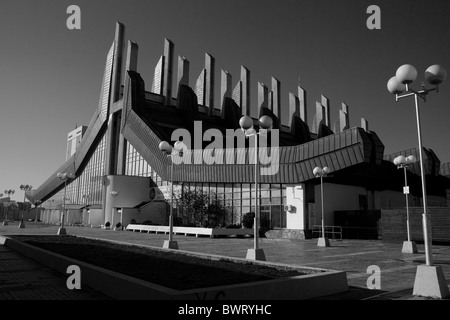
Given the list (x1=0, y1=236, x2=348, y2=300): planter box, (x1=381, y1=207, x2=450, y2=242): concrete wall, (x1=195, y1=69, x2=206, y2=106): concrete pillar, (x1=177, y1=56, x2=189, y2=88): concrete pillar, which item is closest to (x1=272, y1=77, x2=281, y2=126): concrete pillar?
(x1=195, y1=69, x2=206, y2=106): concrete pillar

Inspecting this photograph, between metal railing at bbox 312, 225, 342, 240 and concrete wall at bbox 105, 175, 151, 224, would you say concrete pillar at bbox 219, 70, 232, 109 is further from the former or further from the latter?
metal railing at bbox 312, 225, 342, 240

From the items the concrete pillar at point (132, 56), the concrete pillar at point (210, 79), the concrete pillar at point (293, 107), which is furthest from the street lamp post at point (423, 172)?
Answer: the concrete pillar at point (293, 107)

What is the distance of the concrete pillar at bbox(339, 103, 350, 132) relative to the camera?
71.9 meters

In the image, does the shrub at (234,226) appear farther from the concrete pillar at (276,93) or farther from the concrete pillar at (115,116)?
the concrete pillar at (276,93)

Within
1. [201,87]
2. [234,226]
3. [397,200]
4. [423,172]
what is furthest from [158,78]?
[423,172]

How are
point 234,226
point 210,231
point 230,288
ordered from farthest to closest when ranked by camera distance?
point 234,226 → point 210,231 → point 230,288

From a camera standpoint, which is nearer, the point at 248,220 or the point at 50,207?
the point at 248,220

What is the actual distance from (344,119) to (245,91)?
77.6ft

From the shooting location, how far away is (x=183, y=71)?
54625 millimetres

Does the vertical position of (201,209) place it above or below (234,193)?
below

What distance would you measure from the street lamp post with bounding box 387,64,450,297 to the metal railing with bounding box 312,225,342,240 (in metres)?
22.5

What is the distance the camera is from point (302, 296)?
691 centimetres

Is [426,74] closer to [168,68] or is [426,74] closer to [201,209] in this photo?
[201,209]

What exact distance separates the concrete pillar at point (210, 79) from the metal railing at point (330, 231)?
30974 millimetres
